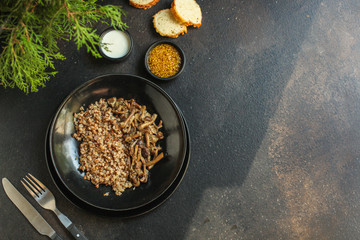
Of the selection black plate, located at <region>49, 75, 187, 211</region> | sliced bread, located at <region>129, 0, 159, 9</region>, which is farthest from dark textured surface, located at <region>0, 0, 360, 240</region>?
black plate, located at <region>49, 75, 187, 211</region>

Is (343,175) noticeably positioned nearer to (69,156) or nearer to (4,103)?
(69,156)

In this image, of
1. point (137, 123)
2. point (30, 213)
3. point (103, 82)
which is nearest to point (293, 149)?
point (137, 123)

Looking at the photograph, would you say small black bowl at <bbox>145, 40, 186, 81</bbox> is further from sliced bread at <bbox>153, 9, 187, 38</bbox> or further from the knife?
the knife

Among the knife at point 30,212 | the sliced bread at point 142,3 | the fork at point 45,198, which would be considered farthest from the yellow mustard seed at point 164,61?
the knife at point 30,212

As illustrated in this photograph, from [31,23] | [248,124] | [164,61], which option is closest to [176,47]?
[164,61]

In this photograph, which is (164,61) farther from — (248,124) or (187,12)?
(248,124)

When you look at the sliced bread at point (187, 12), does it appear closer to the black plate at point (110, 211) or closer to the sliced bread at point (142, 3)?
the sliced bread at point (142, 3)

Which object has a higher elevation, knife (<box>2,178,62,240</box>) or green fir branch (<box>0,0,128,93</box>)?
green fir branch (<box>0,0,128,93</box>)
